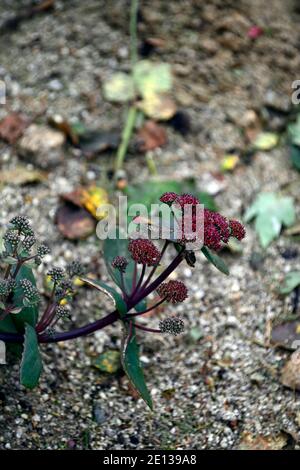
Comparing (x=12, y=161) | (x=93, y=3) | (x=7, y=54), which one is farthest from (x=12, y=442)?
(x=93, y=3)

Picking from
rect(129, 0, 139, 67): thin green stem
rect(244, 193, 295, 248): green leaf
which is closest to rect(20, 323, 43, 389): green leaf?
rect(244, 193, 295, 248): green leaf

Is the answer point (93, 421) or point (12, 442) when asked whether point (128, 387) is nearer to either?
point (93, 421)

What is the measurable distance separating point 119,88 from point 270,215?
2.83 ft

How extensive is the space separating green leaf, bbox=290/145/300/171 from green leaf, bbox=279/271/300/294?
58 centimetres

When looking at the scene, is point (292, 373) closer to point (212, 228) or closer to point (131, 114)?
point (212, 228)

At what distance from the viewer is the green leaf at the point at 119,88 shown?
9.51ft

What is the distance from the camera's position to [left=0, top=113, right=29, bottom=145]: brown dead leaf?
270 centimetres

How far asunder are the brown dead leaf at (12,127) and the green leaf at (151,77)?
1.70ft

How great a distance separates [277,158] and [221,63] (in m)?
0.50

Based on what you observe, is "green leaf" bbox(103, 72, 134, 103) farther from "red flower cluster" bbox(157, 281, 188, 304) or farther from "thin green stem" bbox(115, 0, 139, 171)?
"red flower cluster" bbox(157, 281, 188, 304)

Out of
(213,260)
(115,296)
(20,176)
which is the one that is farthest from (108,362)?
(20,176)

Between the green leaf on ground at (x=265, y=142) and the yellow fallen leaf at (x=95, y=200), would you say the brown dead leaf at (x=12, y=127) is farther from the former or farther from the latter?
the green leaf on ground at (x=265, y=142)

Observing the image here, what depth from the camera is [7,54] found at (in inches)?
116

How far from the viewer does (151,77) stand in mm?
2949
